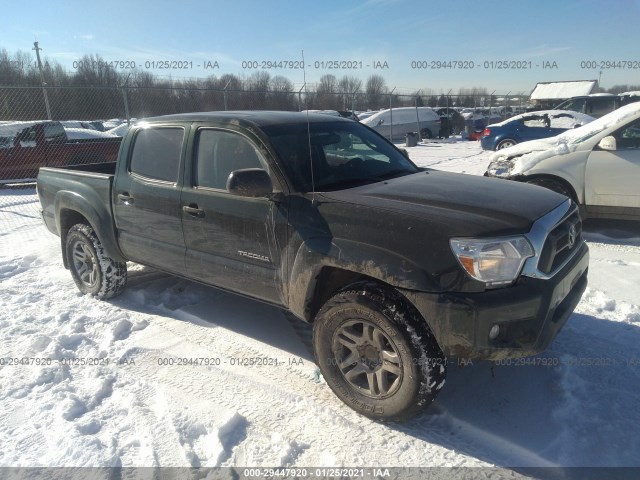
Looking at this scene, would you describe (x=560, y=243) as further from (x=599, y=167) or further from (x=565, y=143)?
(x=565, y=143)

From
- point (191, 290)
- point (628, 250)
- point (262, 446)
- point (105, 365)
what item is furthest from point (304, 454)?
point (628, 250)

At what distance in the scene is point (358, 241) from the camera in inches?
106

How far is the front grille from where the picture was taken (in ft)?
8.60

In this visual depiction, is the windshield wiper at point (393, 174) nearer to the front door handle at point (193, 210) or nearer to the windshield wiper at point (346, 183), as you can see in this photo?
the windshield wiper at point (346, 183)

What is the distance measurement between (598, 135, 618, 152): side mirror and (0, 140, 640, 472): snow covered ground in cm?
193

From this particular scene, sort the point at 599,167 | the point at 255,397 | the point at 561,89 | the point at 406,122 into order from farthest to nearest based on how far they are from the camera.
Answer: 1. the point at 561,89
2. the point at 406,122
3. the point at 599,167
4. the point at 255,397

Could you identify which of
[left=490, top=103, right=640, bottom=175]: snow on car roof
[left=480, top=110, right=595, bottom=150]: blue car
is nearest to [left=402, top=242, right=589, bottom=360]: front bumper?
[left=490, top=103, right=640, bottom=175]: snow on car roof

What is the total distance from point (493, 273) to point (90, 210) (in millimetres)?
3829

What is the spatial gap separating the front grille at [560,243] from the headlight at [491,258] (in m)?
0.19

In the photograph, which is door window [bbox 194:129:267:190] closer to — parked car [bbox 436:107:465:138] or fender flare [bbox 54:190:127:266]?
fender flare [bbox 54:190:127:266]

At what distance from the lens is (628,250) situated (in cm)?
547

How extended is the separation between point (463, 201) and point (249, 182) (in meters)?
1.34

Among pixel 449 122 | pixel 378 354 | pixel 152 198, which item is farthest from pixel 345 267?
pixel 449 122

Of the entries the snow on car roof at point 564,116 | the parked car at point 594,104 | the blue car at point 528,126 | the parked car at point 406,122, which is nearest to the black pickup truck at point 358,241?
the blue car at point 528,126
